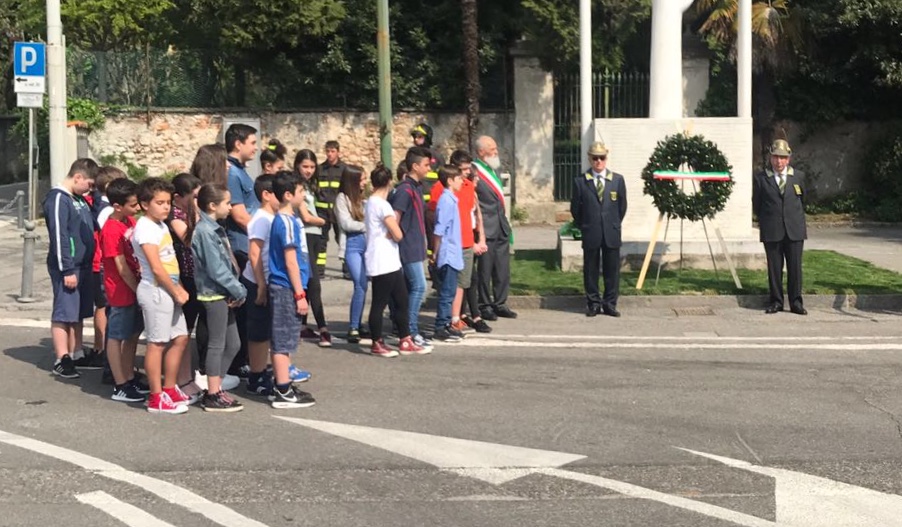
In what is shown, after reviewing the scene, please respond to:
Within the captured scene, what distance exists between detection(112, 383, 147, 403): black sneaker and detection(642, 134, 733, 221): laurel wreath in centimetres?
708

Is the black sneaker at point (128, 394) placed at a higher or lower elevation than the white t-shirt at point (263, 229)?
lower

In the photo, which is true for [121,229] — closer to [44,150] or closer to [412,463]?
[412,463]

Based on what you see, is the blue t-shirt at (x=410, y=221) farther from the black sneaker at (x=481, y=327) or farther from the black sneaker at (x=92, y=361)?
the black sneaker at (x=92, y=361)

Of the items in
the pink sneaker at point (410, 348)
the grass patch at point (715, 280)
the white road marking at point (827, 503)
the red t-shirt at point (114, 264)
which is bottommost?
the white road marking at point (827, 503)

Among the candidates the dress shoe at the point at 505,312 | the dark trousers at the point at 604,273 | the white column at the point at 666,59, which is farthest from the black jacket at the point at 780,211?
the white column at the point at 666,59

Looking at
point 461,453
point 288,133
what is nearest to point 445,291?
point 461,453

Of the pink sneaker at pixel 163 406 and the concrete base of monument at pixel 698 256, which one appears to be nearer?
the pink sneaker at pixel 163 406

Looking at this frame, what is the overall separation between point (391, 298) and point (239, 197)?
1.58 m

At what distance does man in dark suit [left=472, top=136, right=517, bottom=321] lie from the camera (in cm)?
1198

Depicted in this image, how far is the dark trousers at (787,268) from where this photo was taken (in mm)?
12766

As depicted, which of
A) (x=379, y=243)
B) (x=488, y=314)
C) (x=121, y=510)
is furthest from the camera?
(x=488, y=314)

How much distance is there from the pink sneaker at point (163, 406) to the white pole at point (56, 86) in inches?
275

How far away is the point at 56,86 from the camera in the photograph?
14531 millimetres

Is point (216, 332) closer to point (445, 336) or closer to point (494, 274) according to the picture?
point (445, 336)
